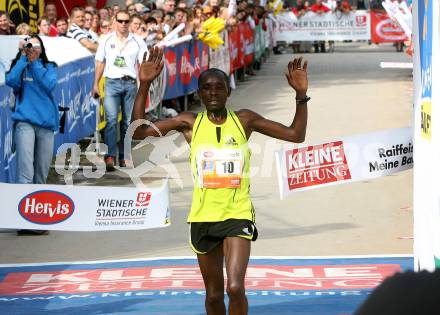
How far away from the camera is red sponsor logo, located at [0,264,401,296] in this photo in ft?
27.1

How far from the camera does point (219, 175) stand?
19.9ft

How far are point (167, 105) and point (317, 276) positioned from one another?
12788 mm

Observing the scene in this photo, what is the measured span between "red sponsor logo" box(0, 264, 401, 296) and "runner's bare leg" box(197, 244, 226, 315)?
81.6 inches

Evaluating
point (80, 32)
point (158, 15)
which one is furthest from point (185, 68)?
point (80, 32)

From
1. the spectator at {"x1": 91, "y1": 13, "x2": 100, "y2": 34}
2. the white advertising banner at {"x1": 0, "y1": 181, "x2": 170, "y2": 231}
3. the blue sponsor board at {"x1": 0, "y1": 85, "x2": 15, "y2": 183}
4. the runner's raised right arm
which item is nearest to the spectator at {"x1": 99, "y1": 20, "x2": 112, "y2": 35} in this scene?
the spectator at {"x1": 91, "y1": 13, "x2": 100, "y2": 34}

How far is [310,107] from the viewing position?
22.1 metres

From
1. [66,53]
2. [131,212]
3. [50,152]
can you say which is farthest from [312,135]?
[131,212]

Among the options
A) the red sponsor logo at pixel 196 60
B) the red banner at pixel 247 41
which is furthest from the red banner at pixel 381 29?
the red sponsor logo at pixel 196 60

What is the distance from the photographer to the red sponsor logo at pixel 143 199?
7027mm

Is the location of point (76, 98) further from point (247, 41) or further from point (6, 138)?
point (247, 41)

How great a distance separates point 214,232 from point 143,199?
1.09 m

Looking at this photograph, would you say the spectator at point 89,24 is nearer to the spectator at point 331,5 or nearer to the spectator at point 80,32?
the spectator at point 80,32

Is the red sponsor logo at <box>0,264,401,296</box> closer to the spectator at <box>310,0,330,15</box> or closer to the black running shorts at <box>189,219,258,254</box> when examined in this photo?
the black running shorts at <box>189,219,258,254</box>

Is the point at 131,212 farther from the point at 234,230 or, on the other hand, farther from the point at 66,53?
the point at 66,53
